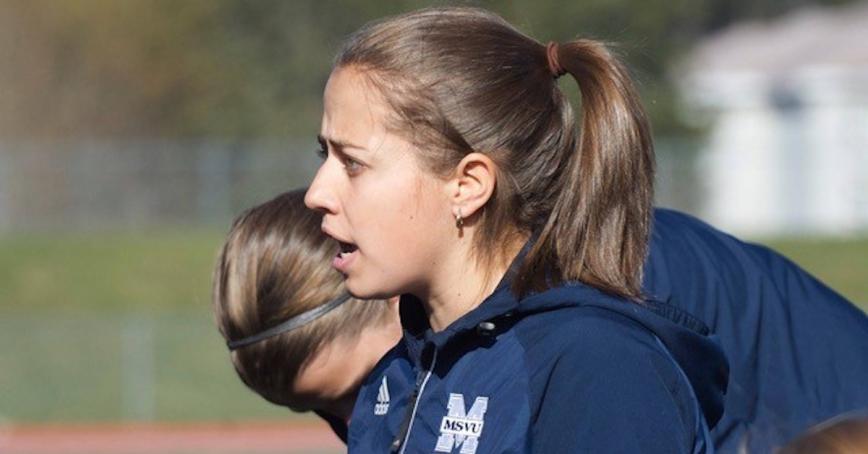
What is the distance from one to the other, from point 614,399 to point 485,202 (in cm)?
39

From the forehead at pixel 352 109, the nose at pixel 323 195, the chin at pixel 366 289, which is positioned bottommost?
the chin at pixel 366 289

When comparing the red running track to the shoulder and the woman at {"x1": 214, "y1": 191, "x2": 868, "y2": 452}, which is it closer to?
the woman at {"x1": 214, "y1": 191, "x2": 868, "y2": 452}

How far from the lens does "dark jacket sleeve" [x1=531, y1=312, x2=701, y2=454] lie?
6.58ft

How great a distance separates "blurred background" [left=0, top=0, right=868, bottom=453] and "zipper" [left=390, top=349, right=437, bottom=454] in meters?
13.7

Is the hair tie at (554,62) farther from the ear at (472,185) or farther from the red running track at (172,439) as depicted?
the red running track at (172,439)

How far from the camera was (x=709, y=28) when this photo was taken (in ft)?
182

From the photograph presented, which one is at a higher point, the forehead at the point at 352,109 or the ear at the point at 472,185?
the forehead at the point at 352,109

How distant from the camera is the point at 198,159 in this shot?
29406 millimetres

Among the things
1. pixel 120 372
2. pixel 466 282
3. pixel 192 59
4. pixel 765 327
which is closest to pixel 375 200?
pixel 466 282

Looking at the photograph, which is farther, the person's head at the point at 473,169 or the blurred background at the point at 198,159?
the blurred background at the point at 198,159

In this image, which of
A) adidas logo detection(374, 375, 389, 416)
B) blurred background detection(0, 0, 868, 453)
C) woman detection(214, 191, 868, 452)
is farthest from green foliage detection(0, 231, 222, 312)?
adidas logo detection(374, 375, 389, 416)

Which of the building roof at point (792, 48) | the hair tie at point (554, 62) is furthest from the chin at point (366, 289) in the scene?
the building roof at point (792, 48)

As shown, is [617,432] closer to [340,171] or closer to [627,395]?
[627,395]

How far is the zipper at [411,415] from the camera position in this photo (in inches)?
91.8
